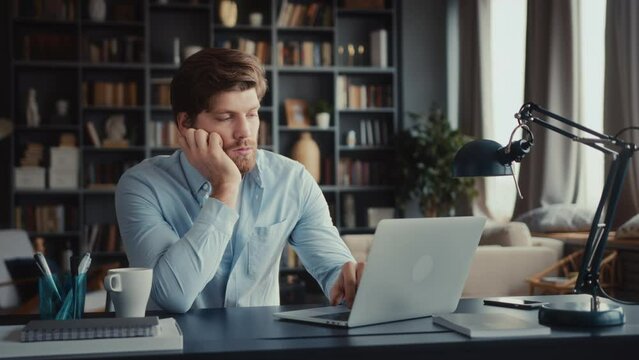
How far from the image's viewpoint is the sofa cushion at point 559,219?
5.45 metres

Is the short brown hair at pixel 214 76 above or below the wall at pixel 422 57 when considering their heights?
below

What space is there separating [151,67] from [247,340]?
5644mm

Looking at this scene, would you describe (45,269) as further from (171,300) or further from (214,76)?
(214,76)

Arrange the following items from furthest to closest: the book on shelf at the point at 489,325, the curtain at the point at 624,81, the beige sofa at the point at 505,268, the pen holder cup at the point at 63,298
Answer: the curtain at the point at 624,81
the beige sofa at the point at 505,268
the pen holder cup at the point at 63,298
the book on shelf at the point at 489,325

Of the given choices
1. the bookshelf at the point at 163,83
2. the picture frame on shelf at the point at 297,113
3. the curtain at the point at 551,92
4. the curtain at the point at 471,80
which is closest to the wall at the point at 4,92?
the bookshelf at the point at 163,83

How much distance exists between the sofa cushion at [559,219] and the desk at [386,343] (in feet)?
13.1

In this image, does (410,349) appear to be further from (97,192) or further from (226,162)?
(97,192)

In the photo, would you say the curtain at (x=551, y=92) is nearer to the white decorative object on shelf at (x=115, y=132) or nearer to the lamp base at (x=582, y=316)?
the white decorative object on shelf at (x=115, y=132)

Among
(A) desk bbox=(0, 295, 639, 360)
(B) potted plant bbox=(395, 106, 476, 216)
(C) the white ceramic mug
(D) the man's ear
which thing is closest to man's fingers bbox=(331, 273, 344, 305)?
(A) desk bbox=(0, 295, 639, 360)

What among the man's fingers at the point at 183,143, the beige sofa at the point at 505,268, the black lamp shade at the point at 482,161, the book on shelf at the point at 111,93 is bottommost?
the beige sofa at the point at 505,268

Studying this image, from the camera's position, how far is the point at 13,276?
15.4 feet

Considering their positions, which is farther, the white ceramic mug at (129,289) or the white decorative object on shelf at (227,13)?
the white decorative object on shelf at (227,13)

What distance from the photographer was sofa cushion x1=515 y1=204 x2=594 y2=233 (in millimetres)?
5449

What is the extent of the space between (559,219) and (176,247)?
409 centimetres
